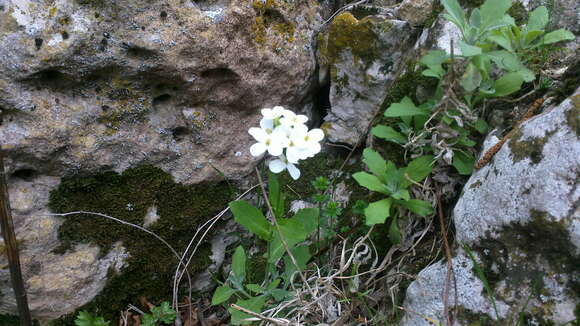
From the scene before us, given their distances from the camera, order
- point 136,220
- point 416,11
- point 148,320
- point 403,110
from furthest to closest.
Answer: point 416,11, point 136,220, point 148,320, point 403,110

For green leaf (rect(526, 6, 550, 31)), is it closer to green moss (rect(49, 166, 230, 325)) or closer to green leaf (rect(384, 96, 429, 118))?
green leaf (rect(384, 96, 429, 118))

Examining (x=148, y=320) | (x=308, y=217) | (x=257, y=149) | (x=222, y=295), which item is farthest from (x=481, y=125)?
(x=148, y=320)

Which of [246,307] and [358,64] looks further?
[358,64]

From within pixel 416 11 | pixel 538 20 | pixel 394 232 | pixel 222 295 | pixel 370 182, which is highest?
pixel 538 20

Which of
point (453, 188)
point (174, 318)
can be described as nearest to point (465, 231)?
point (453, 188)

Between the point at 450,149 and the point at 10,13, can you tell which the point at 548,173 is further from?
the point at 10,13

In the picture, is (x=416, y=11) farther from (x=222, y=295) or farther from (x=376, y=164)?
(x=222, y=295)

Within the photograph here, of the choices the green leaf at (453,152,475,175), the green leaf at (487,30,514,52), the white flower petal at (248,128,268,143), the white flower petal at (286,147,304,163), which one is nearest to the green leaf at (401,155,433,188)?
the green leaf at (453,152,475,175)
